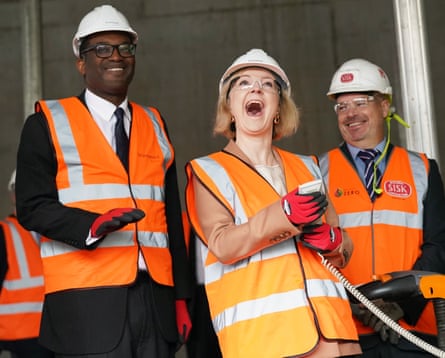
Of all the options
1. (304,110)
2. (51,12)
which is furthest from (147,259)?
(51,12)

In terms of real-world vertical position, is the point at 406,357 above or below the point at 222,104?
below

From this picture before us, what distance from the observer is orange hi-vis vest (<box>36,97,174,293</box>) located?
358 cm

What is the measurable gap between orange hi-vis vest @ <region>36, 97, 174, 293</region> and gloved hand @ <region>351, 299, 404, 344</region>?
96 centimetres

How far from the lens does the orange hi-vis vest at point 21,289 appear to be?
5.45m

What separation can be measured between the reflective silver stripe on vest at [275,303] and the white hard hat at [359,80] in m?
1.65

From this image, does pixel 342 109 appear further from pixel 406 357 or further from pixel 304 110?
pixel 304 110

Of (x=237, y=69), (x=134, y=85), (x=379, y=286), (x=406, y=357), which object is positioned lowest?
(x=406, y=357)

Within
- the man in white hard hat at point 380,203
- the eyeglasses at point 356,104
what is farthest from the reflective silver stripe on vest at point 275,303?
the eyeglasses at point 356,104

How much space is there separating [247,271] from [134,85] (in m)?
5.35

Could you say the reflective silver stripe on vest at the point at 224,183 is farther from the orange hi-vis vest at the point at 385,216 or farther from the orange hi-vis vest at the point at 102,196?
the orange hi-vis vest at the point at 385,216

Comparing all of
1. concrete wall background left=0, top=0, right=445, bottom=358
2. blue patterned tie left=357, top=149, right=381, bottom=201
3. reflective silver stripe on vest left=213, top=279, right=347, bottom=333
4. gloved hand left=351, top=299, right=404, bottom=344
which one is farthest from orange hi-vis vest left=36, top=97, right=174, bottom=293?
concrete wall background left=0, top=0, right=445, bottom=358

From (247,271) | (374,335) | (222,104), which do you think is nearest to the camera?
(247,271)

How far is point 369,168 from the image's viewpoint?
14.7 feet

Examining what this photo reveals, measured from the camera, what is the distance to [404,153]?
455 centimetres
